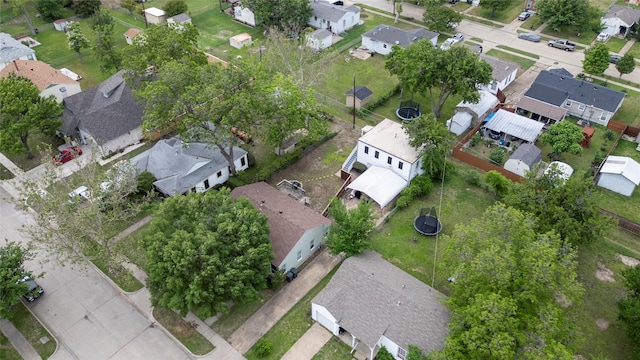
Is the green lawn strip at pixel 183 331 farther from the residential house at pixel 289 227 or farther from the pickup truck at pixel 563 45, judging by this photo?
the pickup truck at pixel 563 45

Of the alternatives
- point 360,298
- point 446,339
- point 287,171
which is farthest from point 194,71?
point 446,339

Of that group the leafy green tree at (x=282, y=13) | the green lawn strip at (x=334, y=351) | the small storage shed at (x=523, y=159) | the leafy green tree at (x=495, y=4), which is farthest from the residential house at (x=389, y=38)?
the green lawn strip at (x=334, y=351)

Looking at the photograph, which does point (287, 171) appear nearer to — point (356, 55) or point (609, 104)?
point (356, 55)

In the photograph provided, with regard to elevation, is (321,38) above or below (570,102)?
above

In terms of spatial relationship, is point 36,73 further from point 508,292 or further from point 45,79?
point 508,292

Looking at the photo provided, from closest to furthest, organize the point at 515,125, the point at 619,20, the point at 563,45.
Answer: the point at 515,125
the point at 563,45
the point at 619,20

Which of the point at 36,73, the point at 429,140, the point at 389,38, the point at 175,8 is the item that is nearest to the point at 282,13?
the point at 389,38
